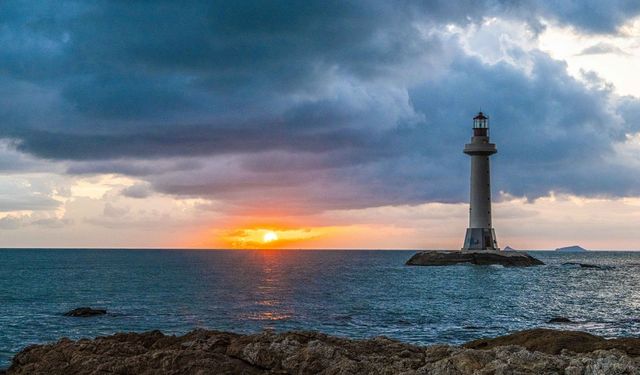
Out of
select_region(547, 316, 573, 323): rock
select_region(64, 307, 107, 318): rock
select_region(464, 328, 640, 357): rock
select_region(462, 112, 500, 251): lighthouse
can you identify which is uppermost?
select_region(462, 112, 500, 251): lighthouse

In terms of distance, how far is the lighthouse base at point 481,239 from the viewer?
371ft

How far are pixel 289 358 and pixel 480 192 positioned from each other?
10039cm

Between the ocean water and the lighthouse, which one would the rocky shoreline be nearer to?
the ocean water

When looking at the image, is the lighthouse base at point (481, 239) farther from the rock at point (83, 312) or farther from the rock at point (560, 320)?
the rock at point (83, 312)

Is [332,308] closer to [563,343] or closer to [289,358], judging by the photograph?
[563,343]

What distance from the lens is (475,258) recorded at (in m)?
114

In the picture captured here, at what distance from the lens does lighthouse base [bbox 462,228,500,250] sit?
371 feet

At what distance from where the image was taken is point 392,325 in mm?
44719

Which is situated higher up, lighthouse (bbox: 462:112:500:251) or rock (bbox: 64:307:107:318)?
lighthouse (bbox: 462:112:500:251)

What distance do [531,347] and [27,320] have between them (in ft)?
134

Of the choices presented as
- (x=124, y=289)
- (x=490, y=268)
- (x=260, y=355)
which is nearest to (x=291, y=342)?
(x=260, y=355)

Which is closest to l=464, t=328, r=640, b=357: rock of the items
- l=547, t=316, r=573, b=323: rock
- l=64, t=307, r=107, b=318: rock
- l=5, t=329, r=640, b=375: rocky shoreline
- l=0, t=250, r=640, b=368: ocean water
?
l=5, t=329, r=640, b=375: rocky shoreline

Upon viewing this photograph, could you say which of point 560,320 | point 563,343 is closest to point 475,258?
point 560,320

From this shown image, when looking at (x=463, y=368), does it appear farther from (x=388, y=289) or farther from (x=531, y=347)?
(x=388, y=289)
